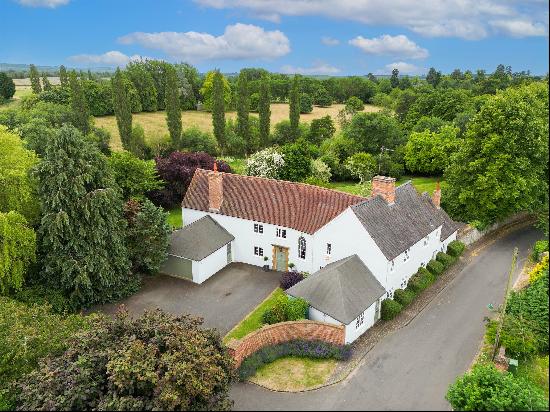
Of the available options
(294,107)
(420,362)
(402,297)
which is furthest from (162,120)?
(420,362)

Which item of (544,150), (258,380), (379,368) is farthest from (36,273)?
(544,150)

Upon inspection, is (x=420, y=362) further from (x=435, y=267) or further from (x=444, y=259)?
(x=444, y=259)

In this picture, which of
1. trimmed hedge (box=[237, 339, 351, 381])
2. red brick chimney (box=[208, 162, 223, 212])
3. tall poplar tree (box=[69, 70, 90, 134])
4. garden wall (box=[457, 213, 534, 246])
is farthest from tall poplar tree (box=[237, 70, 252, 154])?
trimmed hedge (box=[237, 339, 351, 381])

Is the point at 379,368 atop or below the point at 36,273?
below

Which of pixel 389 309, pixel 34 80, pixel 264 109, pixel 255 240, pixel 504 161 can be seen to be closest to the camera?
pixel 389 309

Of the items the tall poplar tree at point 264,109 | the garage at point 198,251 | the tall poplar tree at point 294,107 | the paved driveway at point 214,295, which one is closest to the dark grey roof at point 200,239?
the garage at point 198,251

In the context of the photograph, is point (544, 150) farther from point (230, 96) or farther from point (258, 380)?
point (230, 96)

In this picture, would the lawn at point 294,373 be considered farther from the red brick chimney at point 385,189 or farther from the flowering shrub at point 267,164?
the flowering shrub at point 267,164

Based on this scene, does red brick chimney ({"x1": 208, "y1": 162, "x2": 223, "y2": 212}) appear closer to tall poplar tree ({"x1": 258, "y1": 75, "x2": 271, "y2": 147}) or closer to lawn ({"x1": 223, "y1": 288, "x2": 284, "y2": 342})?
lawn ({"x1": 223, "y1": 288, "x2": 284, "y2": 342})
